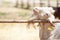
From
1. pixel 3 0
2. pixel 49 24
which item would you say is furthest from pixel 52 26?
pixel 3 0

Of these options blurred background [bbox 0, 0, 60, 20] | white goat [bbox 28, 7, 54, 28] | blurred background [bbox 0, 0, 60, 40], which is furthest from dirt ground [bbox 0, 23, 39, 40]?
blurred background [bbox 0, 0, 60, 20]

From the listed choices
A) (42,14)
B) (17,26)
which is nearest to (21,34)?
(42,14)

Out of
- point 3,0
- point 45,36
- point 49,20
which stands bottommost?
point 3,0

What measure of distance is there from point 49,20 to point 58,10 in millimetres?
9268

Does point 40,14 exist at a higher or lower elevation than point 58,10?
higher

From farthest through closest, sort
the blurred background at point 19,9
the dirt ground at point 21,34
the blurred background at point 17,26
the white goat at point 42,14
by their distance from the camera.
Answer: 1. the blurred background at point 19,9
2. the blurred background at point 17,26
3. the dirt ground at point 21,34
4. the white goat at point 42,14

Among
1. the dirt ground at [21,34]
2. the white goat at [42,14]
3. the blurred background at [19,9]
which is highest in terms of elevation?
the white goat at [42,14]

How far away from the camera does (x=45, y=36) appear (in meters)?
4.86

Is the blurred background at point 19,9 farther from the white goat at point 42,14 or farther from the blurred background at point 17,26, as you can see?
the white goat at point 42,14

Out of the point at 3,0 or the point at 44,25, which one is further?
the point at 3,0

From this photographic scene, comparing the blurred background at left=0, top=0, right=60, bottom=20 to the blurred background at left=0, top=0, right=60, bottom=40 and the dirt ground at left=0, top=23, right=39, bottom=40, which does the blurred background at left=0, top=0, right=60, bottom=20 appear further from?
the dirt ground at left=0, top=23, right=39, bottom=40

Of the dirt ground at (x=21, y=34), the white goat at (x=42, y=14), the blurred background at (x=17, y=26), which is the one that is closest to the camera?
the white goat at (x=42, y=14)

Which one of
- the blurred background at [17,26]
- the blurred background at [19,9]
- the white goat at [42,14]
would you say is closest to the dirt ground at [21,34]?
the blurred background at [17,26]

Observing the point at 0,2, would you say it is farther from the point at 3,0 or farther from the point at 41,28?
the point at 41,28
